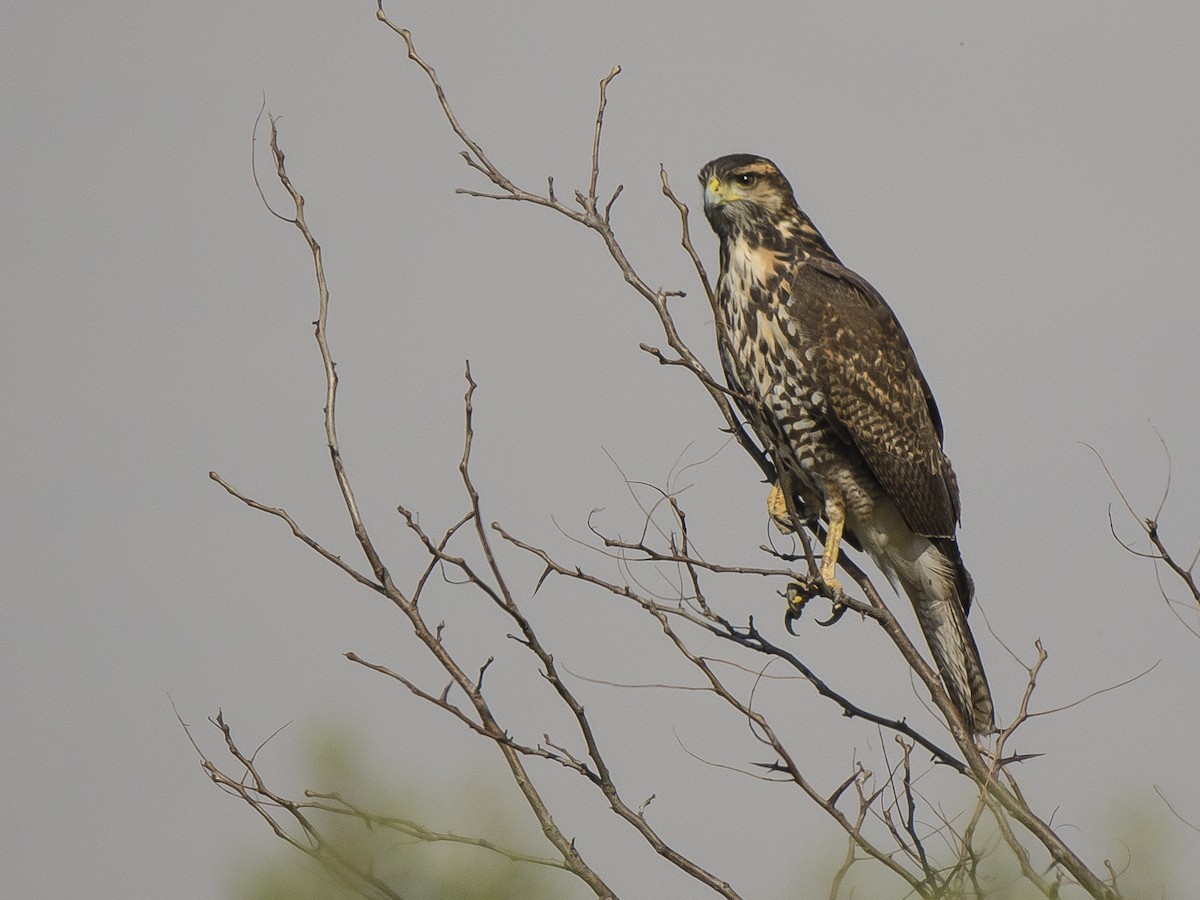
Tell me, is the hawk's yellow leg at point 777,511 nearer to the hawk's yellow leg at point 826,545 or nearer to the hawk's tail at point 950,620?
the hawk's yellow leg at point 826,545

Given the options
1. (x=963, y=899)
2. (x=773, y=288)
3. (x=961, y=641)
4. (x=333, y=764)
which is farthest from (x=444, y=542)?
(x=333, y=764)

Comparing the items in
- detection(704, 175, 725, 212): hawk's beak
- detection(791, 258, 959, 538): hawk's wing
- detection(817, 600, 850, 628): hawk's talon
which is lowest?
detection(817, 600, 850, 628): hawk's talon

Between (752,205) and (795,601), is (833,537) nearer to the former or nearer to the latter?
→ (795,601)

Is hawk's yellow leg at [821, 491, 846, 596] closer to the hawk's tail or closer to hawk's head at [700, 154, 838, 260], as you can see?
the hawk's tail

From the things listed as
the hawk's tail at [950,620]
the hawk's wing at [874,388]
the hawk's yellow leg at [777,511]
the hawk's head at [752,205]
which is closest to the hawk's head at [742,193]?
the hawk's head at [752,205]

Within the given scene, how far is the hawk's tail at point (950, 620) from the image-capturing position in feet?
16.5

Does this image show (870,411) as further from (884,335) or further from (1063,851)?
(1063,851)

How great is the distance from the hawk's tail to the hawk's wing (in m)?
0.13

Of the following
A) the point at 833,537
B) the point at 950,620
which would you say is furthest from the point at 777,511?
the point at 950,620

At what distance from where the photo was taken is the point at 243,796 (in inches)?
122

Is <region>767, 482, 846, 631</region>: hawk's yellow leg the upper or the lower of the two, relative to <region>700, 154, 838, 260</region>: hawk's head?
lower

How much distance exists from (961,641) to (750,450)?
130 cm

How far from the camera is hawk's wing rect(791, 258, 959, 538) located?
5031mm

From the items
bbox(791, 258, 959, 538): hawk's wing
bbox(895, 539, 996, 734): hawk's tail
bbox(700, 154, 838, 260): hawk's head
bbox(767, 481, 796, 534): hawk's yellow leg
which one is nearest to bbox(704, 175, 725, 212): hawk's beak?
bbox(700, 154, 838, 260): hawk's head
